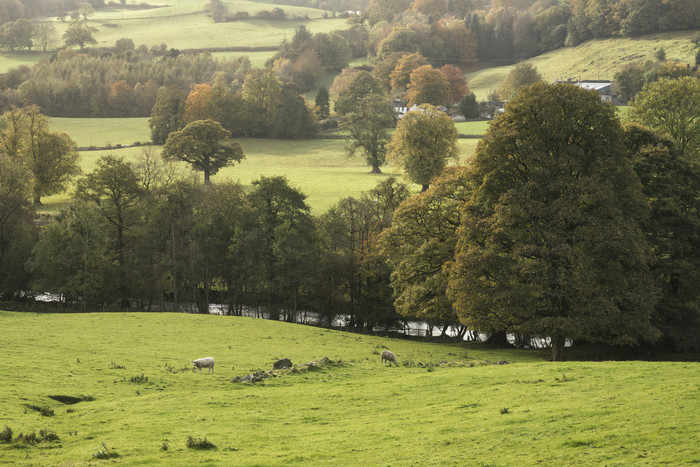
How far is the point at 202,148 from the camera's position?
10144 cm

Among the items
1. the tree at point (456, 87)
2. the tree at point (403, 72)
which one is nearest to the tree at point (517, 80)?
the tree at point (456, 87)

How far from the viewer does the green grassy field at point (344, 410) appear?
17125 mm

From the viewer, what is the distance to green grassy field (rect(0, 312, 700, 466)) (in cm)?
1712

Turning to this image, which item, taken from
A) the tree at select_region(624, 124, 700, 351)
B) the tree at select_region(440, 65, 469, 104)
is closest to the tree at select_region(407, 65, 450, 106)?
the tree at select_region(440, 65, 469, 104)

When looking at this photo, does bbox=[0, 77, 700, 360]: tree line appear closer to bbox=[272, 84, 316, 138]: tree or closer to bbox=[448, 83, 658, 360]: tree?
bbox=[448, 83, 658, 360]: tree

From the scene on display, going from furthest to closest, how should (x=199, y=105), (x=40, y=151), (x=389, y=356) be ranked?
(x=199, y=105) → (x=40, y=151) → (x=389, y=356)

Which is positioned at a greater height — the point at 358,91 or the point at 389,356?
the point at 358,91

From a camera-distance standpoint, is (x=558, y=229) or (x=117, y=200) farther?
(x=117, y=200)

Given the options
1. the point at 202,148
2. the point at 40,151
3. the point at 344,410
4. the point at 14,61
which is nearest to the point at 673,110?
the point at 344,410

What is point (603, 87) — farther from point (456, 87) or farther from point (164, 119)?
point (164, 119)

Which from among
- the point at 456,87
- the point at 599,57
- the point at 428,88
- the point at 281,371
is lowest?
Answer: the point at 281,371

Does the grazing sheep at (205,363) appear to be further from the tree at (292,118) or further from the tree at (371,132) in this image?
the tree at (292,118)

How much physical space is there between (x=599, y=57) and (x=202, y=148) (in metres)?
122

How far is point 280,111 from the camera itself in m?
141
